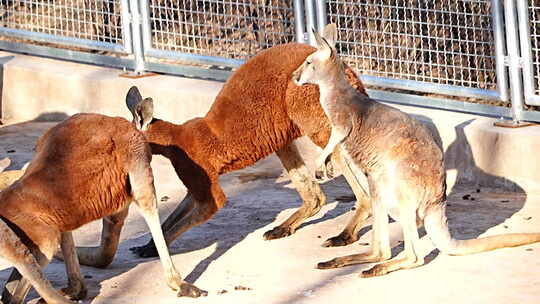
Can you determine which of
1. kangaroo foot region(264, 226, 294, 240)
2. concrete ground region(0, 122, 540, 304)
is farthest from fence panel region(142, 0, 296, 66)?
kangaroo foot region(264, 226, 294, 240)

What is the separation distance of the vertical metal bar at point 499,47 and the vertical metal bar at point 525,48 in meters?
0.13

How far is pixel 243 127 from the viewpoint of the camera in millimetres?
7008

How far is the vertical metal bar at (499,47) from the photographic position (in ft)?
25.9

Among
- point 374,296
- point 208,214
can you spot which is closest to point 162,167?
point 208,214

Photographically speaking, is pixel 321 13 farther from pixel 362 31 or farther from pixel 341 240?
pixel 341 240

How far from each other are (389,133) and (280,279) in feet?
3.10

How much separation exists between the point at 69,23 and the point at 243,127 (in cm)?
498

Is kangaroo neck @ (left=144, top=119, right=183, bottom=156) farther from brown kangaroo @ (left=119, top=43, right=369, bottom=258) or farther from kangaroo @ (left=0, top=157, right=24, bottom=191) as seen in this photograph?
kangaroo @ (left=0, top=157, right=24, bottom=191)

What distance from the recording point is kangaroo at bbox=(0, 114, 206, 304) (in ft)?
18.7

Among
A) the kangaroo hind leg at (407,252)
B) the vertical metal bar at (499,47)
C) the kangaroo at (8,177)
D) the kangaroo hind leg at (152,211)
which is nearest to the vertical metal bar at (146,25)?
the kangaroo at (8,177)

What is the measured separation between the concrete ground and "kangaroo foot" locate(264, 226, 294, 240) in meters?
0.05

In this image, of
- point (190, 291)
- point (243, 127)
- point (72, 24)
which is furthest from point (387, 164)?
point (72, 24)

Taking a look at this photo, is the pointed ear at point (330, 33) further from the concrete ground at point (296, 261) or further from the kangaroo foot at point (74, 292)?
the kangaroo foot at point (74, 292)

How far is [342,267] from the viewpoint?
6.51 m
